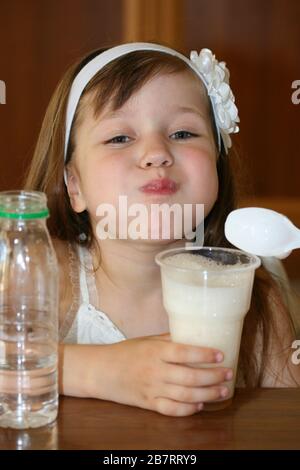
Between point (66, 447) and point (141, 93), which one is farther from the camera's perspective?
point (141, 93)

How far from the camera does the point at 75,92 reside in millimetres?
1381

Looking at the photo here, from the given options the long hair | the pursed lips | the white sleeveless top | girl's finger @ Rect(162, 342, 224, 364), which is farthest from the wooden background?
girl's finger @ Rect(162, 342, 224, 364)

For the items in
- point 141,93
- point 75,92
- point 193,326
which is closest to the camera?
point 193,326

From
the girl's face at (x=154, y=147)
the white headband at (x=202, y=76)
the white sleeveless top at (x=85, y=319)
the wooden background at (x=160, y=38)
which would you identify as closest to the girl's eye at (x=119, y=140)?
the girl's face at (x=154, y=147)

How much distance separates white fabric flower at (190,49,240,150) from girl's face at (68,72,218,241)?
0.07 ft

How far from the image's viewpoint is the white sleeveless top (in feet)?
4.48

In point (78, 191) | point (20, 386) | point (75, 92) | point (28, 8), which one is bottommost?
point (20, 386)

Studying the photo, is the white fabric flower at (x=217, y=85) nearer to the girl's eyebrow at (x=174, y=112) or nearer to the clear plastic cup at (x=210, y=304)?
the girl's eyebrow at (x=174, y=112)

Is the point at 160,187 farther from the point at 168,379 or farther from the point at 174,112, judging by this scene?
the point at 168,379

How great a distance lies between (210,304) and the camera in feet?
2.85

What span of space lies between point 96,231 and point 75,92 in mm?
247

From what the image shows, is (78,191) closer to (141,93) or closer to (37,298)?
(141,93)

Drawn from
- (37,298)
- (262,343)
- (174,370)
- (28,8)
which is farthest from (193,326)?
(28,8)
